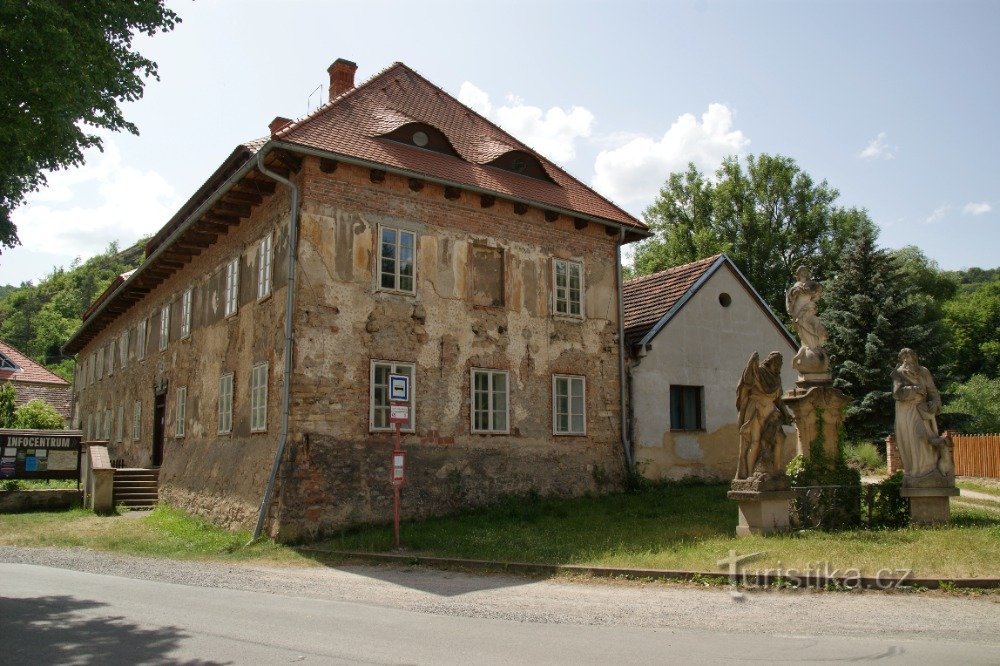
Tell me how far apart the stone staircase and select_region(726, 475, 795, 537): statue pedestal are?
15.5 metres

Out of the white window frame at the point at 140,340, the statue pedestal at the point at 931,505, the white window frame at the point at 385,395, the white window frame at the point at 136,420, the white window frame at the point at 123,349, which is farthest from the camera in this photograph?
the white window frame at the point at 123,349

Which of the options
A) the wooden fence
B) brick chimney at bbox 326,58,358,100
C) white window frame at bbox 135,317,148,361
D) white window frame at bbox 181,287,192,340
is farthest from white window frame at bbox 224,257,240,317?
the wooden fence

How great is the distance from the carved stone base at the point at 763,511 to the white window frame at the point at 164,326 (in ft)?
55.3

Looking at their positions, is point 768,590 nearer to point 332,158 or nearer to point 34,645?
point 34,645

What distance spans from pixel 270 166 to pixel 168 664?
420 inches

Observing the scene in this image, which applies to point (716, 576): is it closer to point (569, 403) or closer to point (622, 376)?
point (569, 403)

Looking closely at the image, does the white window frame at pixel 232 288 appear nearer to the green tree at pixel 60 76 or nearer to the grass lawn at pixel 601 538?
the grass lawn at pixel 601 538

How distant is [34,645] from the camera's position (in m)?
6.88

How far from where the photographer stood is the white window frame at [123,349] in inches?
1090

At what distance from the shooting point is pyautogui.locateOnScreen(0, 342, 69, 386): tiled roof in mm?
46062

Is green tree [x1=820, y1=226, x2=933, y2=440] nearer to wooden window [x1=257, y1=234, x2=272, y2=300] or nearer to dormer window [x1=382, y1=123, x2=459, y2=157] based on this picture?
dormer window [x1=382, y1=123, x2=459, y2=157]

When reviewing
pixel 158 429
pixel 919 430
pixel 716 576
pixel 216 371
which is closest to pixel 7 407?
pixel 158 429

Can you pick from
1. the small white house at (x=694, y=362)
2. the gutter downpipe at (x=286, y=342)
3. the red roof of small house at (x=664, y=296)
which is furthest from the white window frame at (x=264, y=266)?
the red roof of small house at (x=664, y=296)

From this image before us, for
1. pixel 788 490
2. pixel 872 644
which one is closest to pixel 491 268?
pixel 788 490
